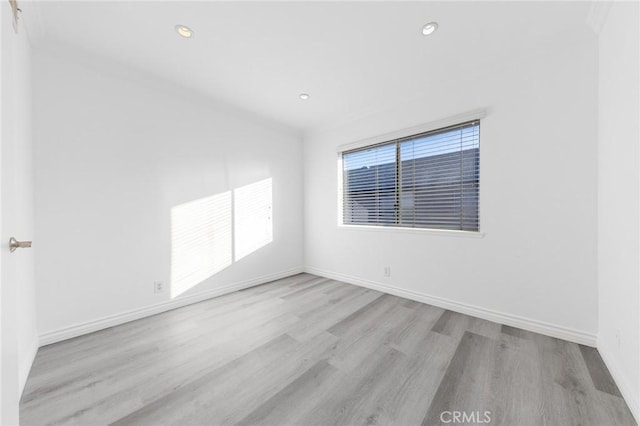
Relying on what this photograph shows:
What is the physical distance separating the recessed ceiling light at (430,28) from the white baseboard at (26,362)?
3.67m

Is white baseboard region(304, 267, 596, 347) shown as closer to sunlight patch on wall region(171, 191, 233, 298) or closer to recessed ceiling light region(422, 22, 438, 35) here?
sunlight patch on wall region(171, 191, 233, 298)

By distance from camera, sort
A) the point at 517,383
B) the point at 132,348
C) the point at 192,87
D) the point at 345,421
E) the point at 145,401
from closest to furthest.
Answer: the point at 345,421, the point at 145,401, the point at 517,383, the point at 132,348, the point at 192,87

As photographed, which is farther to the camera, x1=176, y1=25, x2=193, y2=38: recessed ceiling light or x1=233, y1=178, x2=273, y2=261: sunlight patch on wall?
x1=233, y1=178, x2=273, y2=261: sunlight patch on wall

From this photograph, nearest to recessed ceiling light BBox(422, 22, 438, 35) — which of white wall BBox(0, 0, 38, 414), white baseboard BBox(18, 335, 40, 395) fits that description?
white wall BBox(0, 0, 38, 414)

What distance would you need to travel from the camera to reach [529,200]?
2098mm

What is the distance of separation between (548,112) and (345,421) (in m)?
2.82

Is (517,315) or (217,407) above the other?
(517,315)

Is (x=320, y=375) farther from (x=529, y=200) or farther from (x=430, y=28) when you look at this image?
(x=430, y=28)

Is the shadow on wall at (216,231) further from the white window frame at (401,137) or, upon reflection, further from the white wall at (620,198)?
the white wall at (620,198)

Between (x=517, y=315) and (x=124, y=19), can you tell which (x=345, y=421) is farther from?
(x=124, y=19)

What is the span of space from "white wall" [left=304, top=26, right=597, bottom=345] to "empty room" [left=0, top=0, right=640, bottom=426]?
0.06 feet

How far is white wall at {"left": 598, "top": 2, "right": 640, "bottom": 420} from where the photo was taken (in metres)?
1.29

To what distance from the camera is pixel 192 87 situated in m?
2.64

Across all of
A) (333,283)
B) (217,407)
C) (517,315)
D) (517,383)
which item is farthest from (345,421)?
(333,283)
